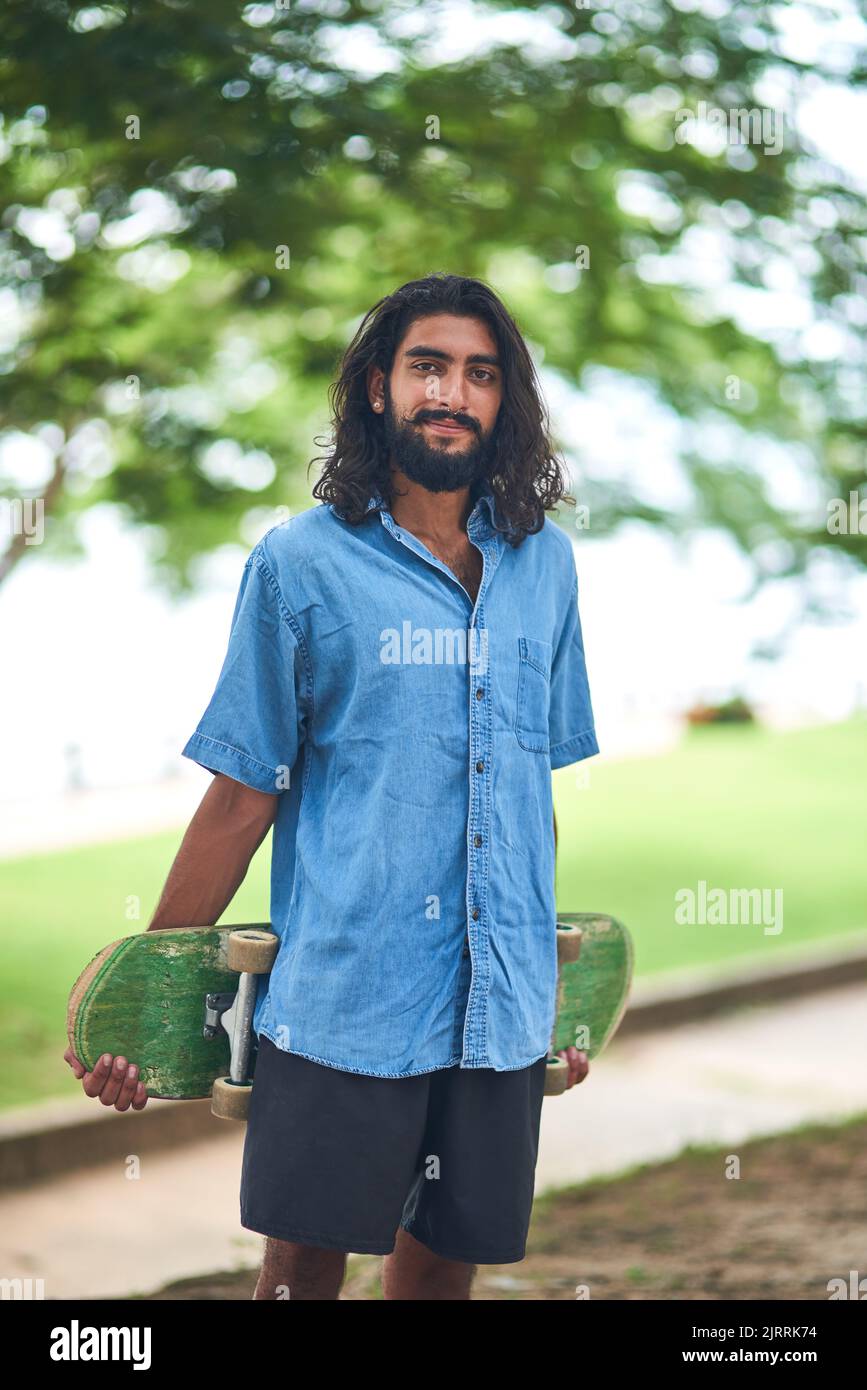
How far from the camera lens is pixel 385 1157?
2504 mm

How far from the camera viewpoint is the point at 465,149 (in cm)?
545

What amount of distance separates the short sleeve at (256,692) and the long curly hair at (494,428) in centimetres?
26

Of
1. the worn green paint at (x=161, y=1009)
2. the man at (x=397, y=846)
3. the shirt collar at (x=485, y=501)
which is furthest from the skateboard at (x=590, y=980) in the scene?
the shirt collar at (x=485, y=501)

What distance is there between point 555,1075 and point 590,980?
0.27 metres

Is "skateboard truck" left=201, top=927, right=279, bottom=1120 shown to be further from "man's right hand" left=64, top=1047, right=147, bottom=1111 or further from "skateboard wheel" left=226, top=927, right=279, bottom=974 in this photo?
"man's right hand" left=64, top=1047, right=147, bottom=1111

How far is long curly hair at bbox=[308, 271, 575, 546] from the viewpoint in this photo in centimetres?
274

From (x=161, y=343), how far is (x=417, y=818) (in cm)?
467

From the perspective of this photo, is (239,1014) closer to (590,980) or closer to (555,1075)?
(555,1075)

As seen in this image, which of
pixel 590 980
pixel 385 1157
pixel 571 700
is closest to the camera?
pixel 385 1157

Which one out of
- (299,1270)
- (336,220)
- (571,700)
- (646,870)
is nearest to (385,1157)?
(299,1270)

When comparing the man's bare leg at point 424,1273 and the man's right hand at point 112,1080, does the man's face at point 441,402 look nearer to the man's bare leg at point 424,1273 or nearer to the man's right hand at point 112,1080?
the man's right hand at point 112,1080

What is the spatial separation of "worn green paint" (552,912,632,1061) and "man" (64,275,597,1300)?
10.6 inches
